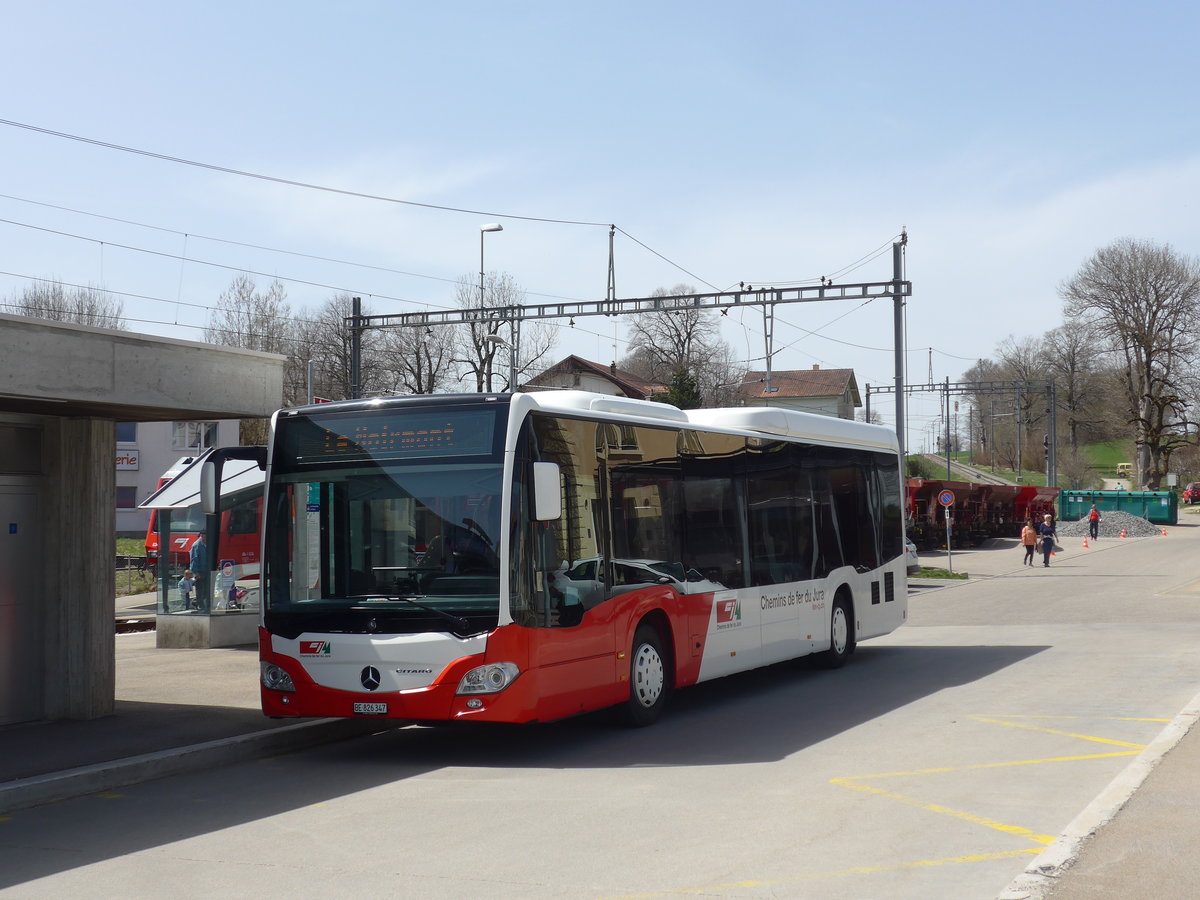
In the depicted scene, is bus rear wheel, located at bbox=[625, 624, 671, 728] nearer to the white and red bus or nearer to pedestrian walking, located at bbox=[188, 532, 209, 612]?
the white and red bus

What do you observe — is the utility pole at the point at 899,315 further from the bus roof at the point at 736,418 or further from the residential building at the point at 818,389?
the residential building at the point at 818,389

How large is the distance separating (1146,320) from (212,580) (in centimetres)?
7185

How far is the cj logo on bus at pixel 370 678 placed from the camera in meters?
9.70

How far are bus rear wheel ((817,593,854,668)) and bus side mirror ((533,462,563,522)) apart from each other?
255 inches

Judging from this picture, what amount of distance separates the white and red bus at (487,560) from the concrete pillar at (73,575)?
1.62 metres

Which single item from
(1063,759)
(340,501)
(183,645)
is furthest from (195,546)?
(1063,759)

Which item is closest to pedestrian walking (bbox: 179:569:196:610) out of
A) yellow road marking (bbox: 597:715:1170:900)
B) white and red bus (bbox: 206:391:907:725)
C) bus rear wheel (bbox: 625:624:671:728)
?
white and red bus (bbox: 206:391:907:725)

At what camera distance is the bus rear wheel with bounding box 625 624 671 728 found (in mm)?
11000

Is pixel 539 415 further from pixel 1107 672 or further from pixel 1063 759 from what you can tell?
pixel 1107 672

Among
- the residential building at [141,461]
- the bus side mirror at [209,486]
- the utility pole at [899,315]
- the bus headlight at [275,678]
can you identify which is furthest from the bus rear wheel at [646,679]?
the residential building at [141,461]

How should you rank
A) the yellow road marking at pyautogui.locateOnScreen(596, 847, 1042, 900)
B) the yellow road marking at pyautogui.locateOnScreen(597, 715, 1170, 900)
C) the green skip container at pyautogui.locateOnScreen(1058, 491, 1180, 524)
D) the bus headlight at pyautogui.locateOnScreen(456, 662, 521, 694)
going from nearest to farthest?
the yellow road marking at pyautogui.locateOnScreen(596, 847, 1042, 900) < the yellow road marking at pyautogui.locateOnScreen(597, 715, 1170, 900) < the bus headlight at pyautogui.locateOnScreen(456, 662, 521, 694) < the green skip container at pyautogui.locateOnScreen(1058, 491, 1180, 524)

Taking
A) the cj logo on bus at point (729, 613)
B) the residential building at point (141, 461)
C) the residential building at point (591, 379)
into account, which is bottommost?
the cj logo on bus at point (729, 613)

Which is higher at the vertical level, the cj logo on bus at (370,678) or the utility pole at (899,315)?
the utility pole at (899,315)

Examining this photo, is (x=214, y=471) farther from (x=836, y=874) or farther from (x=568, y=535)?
(x=836, y=874)
